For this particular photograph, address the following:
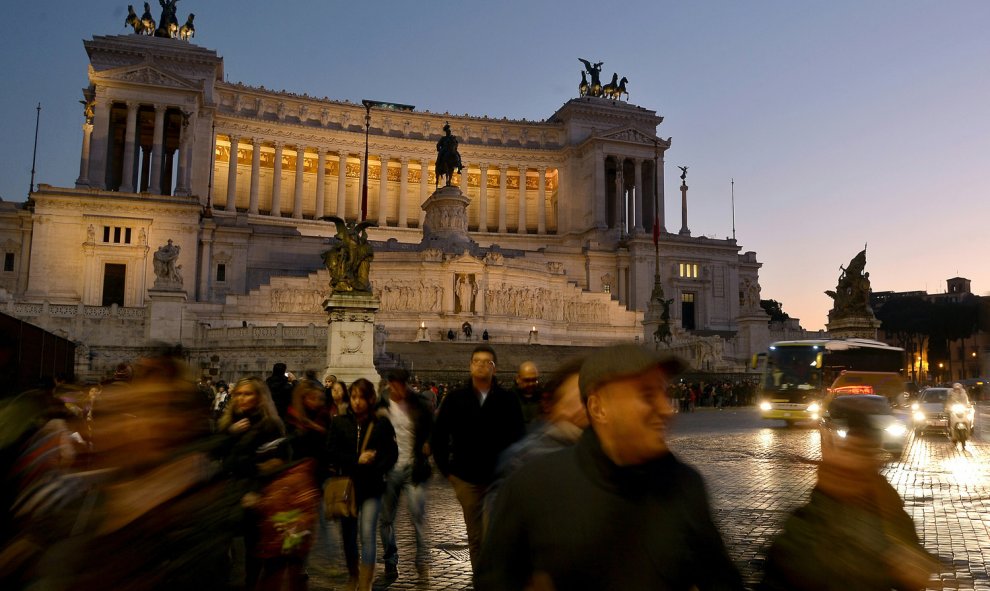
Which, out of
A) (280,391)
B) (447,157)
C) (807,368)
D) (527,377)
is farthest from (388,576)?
(447,157)

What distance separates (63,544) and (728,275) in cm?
6743

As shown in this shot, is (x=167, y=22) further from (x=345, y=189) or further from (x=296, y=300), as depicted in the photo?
(x=296, y=300)

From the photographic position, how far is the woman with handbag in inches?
269

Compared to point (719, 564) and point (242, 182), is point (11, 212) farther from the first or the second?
point (719, 564)

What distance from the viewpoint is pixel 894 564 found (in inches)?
123

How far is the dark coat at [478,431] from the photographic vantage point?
599 cm

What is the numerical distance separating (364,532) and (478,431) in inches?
61.4

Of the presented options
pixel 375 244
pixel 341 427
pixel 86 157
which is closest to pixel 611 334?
pixel 375 244

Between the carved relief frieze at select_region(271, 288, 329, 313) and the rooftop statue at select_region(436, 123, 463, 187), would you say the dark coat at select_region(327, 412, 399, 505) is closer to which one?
the carved relief frieze at select_region(271, 288, 329, 313)

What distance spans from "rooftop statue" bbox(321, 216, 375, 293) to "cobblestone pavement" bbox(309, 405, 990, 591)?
6.96 meters

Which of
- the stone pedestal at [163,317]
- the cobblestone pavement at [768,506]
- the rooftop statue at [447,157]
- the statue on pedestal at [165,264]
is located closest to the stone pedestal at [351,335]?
the cobblestone pavement at [768,506]

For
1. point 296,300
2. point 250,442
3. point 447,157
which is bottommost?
point 250,442

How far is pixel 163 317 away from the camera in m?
34.1

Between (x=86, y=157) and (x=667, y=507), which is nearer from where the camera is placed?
(x=667, y=507)
